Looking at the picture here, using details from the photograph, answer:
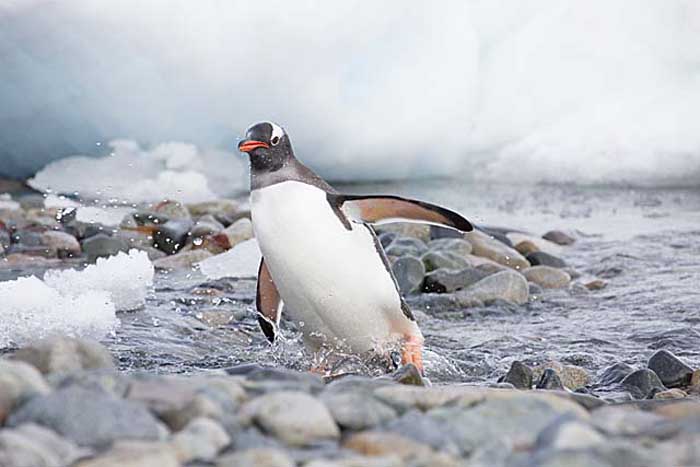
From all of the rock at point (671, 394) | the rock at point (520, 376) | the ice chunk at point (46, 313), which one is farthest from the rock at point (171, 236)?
the rock at point (671, 394)

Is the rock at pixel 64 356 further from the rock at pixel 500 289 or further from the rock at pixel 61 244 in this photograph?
the rock at pixel 61 244

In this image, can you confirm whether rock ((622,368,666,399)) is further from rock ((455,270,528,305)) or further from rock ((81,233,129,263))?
rock ((81,233,129,263))

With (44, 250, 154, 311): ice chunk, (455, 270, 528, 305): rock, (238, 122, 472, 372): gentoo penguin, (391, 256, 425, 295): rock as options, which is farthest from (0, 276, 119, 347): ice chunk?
(455, 270, 528, 305): rock

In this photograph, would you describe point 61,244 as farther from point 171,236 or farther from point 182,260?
point 182,260

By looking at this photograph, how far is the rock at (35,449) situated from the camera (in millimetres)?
1461

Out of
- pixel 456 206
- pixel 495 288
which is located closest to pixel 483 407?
pixel 495 288

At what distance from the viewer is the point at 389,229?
9680 millimetres

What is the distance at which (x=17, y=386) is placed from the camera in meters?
1.65

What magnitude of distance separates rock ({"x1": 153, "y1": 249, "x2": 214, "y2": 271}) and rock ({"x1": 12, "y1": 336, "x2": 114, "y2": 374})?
5827 millimetres

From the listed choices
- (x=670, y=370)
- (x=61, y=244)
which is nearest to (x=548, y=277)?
(x=670, y=370)

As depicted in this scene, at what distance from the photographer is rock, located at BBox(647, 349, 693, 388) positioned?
4.16 meters

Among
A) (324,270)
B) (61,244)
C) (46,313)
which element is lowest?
(61,244)

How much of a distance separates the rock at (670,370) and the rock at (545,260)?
423cm

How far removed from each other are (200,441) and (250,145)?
241 centimetres
